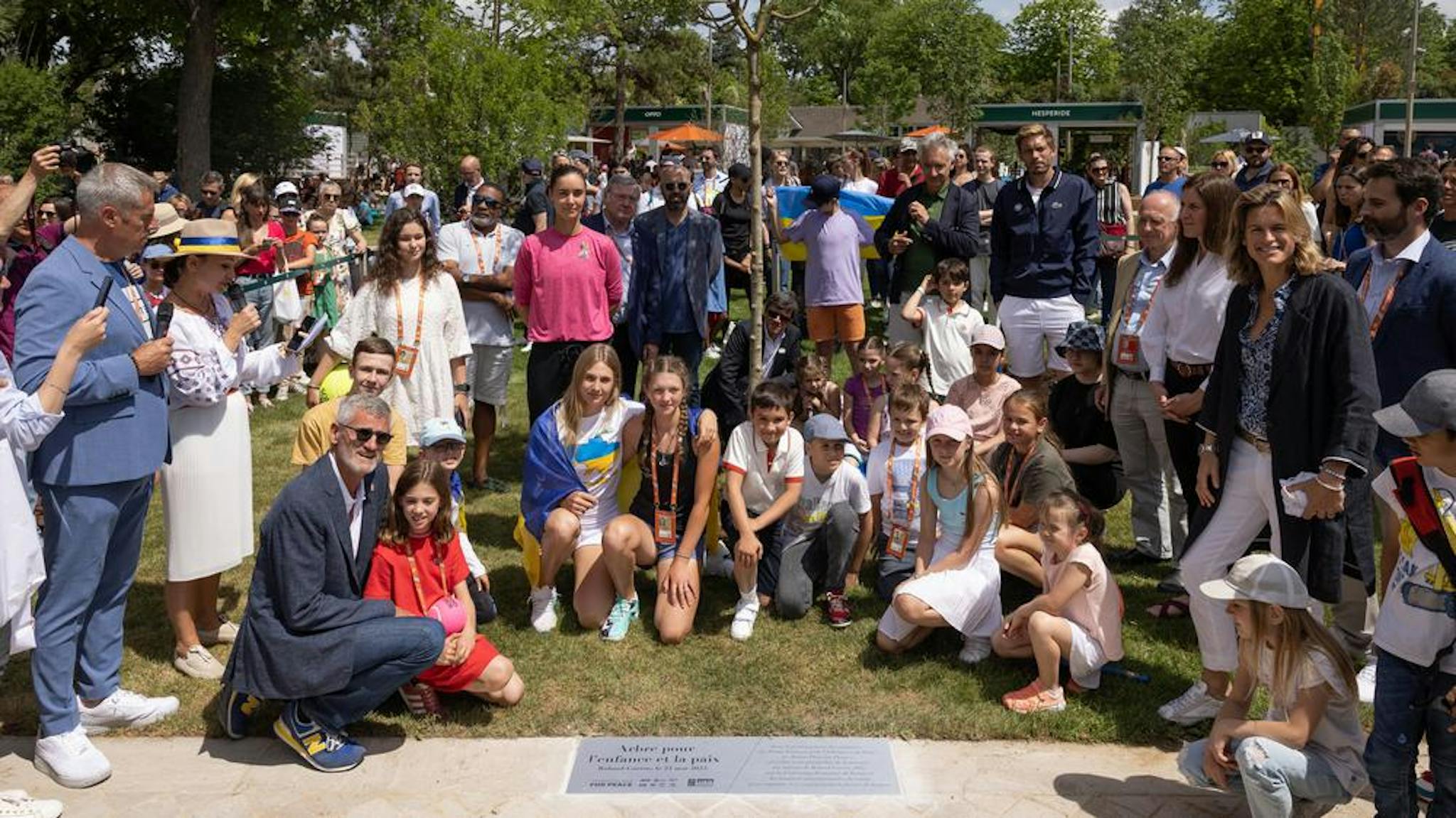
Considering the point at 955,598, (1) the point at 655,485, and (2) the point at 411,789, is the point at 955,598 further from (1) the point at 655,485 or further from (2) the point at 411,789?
(2) the point at 411,789

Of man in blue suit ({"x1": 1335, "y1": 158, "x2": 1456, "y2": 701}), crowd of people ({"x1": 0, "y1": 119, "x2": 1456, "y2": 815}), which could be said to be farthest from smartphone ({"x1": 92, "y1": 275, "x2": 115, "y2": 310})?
man in blue suit ({"x1": 1335, "y1": 158, "x2": 1456, "y2": 701})

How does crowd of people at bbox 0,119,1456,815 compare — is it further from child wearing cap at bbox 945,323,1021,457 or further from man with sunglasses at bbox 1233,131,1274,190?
man with sunglasses at bbox 1233,131,1274,190

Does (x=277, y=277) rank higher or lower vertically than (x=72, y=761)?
higher

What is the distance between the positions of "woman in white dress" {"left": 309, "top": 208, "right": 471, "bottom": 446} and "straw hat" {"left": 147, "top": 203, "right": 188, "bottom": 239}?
155 centimetres

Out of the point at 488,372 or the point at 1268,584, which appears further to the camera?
the point at 488,372

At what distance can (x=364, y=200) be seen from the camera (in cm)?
2850

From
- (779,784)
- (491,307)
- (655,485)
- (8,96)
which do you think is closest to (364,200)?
(8,96)

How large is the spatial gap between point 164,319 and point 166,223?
500mm

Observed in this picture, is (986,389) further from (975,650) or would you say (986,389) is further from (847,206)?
(847,206)

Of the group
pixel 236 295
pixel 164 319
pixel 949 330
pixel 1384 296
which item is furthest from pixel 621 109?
pixel 1384 296

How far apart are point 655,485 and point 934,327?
2.84 meters

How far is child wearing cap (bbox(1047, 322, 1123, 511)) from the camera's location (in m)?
6.61

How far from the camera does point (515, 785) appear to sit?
14.2 feet

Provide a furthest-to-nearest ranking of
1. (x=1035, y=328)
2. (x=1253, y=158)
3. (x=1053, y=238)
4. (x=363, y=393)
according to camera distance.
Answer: (x=1253, y=158) → (x=1035, y=328) → (x=1053, y=238) → (x=363, y=393)
